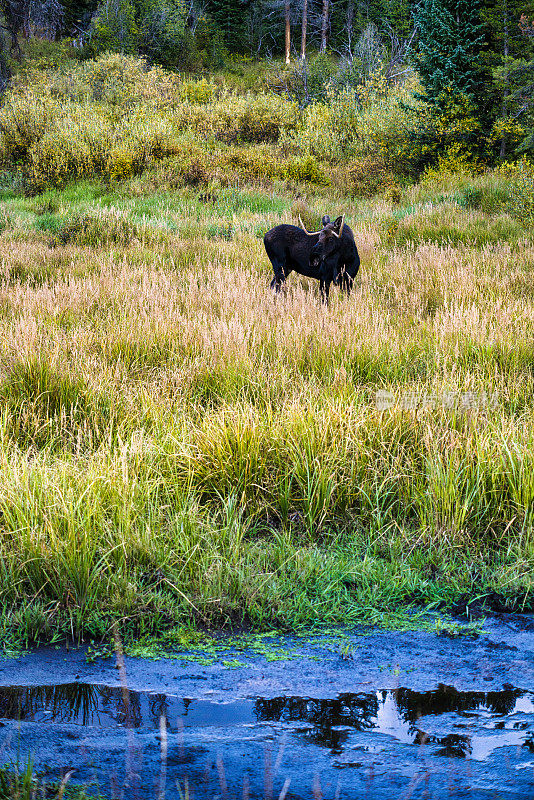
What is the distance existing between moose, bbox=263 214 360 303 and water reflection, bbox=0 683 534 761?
19.2 feet

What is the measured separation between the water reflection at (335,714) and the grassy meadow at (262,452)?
46 cm

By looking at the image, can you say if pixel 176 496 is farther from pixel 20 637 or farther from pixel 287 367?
pixel 287 367

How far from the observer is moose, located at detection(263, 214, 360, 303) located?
26.0ft

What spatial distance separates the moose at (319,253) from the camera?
7933 millimetres

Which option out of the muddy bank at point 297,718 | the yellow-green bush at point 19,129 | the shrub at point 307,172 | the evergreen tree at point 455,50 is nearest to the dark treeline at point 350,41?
the evergreen tree at point 455,50

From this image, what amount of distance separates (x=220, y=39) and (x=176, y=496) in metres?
52.2

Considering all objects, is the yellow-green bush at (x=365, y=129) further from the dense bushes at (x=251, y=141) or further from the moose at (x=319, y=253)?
the moose at (x=319, y=253)

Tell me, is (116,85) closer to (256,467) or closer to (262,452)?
(262,452)

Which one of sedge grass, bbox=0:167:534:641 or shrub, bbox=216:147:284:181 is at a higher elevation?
shrub, bbox=216:147:284:181

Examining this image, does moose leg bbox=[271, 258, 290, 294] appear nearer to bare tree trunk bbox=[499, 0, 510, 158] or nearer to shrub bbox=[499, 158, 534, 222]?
shrub bbox=[499, 158, 534, 222]

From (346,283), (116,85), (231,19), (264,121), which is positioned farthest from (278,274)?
(231,19)

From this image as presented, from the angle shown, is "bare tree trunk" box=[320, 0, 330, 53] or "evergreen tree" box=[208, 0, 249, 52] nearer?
"bare tree trunk" box=[320, 0, 330, 53]

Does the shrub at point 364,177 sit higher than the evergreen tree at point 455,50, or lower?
lower

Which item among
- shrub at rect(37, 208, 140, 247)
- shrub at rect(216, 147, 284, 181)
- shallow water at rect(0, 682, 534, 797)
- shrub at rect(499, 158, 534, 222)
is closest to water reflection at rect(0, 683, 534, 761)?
shallow water at rect(0, 682, 534, 797)
